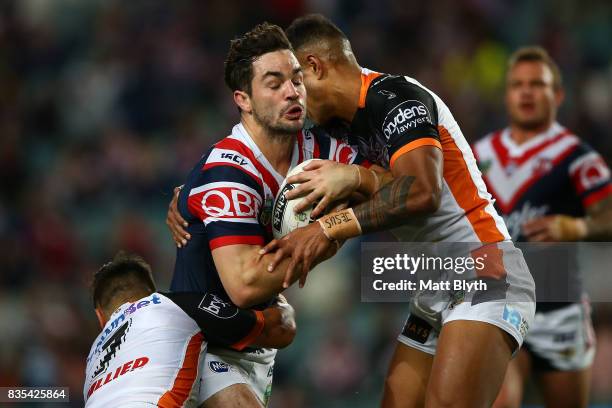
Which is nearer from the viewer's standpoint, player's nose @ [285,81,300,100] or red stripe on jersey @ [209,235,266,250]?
red stripe on jersey @ [209,235,266,250]

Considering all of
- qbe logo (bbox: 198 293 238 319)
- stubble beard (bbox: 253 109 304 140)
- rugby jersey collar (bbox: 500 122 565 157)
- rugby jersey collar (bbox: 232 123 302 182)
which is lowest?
qbe logo (bbox: 198 293 238 319)

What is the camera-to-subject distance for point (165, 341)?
430 cm

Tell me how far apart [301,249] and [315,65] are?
99cm

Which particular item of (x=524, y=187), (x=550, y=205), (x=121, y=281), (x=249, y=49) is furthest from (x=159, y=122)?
(x=249, y=49)

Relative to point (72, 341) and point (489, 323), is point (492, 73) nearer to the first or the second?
point (72, 341)

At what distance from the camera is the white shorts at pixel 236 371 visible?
14.9ft

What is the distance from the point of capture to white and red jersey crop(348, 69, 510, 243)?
443 centimetres

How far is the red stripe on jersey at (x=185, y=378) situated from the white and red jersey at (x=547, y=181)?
263 centimetres

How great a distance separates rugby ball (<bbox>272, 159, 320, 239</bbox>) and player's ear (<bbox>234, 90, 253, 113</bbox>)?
40 centimetres

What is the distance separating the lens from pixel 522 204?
6.42 m

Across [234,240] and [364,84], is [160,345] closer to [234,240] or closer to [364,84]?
[234,240]

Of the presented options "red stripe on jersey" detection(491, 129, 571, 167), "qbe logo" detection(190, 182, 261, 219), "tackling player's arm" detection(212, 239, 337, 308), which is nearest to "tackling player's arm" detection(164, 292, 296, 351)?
"tackling player's arm" detection(212, 239, 337, 308)

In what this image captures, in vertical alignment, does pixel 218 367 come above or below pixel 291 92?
below

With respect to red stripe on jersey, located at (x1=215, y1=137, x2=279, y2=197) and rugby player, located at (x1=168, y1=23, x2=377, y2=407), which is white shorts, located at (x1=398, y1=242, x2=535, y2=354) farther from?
red stripe on jersey, located at (x1=215, y1=137, x2=279, y2=197)
